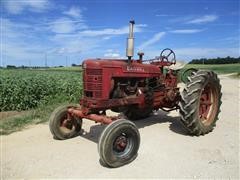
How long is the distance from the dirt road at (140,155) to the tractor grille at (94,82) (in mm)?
1092

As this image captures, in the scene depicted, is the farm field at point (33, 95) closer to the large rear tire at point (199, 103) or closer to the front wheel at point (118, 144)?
the large rear tire at point (199, 103)

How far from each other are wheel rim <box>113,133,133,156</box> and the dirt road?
26 cm

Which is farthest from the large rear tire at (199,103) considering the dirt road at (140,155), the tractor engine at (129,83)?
the tractor engine at (129,83)

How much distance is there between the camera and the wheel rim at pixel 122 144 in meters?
5.39

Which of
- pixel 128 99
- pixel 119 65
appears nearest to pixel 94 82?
pixel 119 65

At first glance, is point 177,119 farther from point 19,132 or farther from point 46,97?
point 46,97

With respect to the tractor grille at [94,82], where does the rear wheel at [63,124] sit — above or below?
below

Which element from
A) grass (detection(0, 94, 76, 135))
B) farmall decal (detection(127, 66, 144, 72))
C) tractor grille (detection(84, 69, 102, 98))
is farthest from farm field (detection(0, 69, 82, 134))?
farmall decal (detection(127, 66, 144, 72))

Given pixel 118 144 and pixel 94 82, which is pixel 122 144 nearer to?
pixel 118 144

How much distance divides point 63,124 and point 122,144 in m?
1.93

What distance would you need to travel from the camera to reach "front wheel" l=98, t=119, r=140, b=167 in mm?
5090

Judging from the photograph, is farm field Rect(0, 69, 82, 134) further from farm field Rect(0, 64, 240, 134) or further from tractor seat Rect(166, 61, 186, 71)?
tractor seat Rect(166, 61, 186, 71)

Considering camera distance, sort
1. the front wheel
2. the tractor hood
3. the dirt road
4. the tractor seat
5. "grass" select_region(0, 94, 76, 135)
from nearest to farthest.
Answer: the dirt road → the front wheel → the tractor hood → "grass" select_region(0, 94, 76, 135) → the tractor seat

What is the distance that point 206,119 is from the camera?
7.53m
